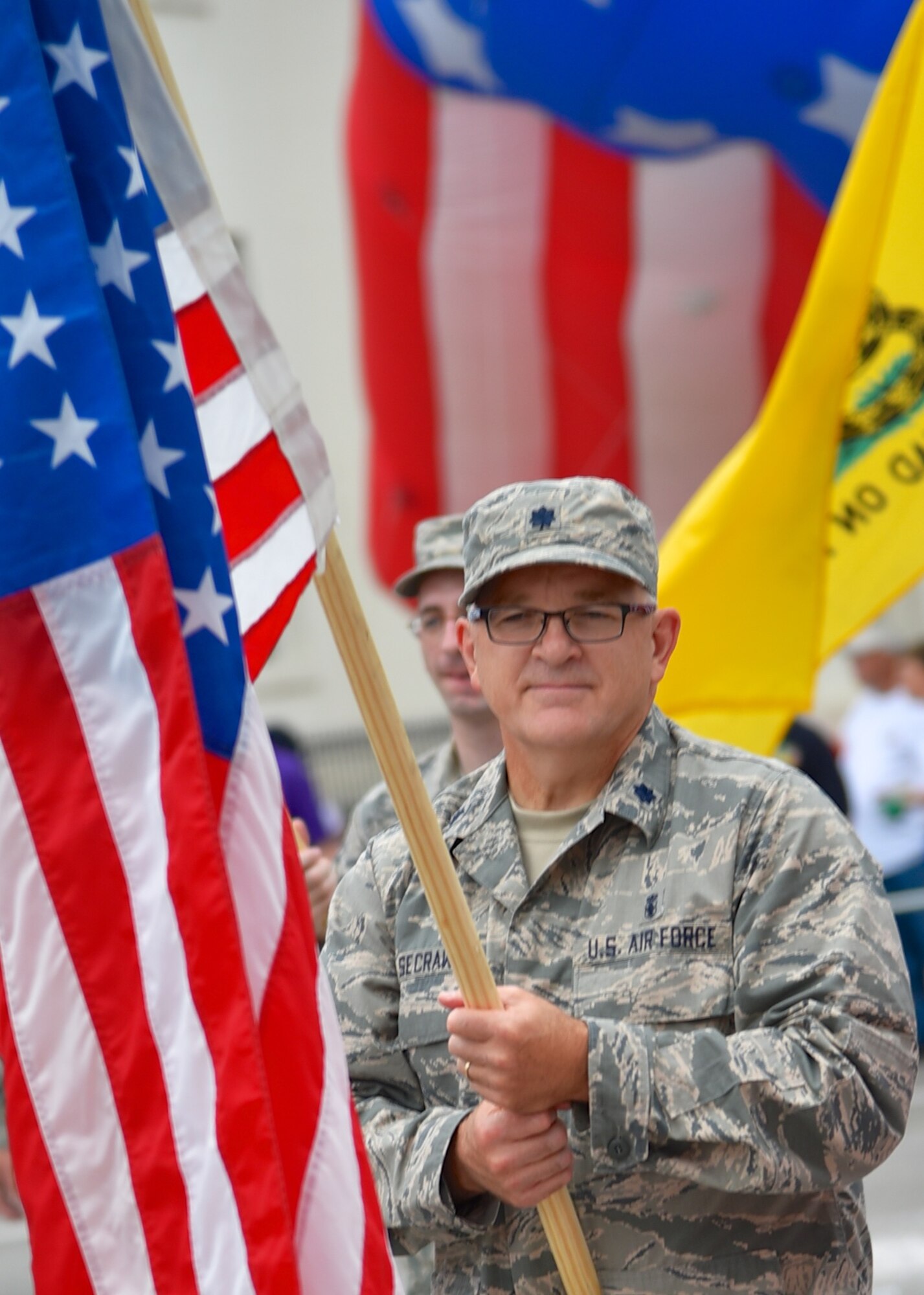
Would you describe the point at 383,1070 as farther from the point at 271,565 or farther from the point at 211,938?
the point at 271,565

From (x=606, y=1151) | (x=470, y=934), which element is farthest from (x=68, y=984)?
(x=606, y=1151)

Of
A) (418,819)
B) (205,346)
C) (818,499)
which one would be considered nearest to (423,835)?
(418,819)

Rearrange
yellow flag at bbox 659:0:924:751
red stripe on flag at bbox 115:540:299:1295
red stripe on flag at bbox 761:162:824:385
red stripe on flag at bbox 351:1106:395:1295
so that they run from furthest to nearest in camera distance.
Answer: red stripe on flag at bbox 761:162:824:385 < yellow flag at bbox 659:0:924:751 < red stripe on flag at bbox 351:1106:395:1295 < red stripe on flag at bbox 115:540:299:1295

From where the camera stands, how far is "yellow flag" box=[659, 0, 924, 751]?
4.52 metres

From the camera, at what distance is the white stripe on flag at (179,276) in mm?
2311

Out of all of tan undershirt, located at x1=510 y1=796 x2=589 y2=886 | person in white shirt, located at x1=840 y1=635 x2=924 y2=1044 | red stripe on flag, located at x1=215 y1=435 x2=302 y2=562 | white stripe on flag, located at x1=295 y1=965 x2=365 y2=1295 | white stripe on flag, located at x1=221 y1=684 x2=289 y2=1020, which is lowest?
person in white shirt, located at x1=840 y1=635 x2=924 y2=1044

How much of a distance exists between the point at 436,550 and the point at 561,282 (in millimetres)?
5283

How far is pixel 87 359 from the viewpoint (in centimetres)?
207

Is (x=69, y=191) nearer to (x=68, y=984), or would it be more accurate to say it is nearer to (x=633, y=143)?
(x=68, y=984)

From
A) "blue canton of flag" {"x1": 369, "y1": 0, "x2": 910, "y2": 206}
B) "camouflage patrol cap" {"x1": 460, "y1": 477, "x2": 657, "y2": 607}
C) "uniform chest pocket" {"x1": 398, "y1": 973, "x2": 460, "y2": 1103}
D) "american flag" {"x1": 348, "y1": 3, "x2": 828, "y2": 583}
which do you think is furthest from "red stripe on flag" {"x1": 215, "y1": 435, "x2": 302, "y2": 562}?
"american flag" {"x1": 348, "y1": 3, "x2": 828, "y2": 583}

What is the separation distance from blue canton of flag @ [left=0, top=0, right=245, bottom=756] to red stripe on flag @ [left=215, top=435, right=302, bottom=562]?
5.6 inches

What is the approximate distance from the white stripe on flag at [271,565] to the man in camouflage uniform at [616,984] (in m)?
0.25

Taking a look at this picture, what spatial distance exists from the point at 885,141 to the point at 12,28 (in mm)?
2940

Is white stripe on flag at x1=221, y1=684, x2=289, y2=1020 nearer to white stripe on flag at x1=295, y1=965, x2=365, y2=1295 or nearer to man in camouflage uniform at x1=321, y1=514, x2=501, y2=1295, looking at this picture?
white stripe on flag at x1=295, y1=965, x2=365, y2=1295
